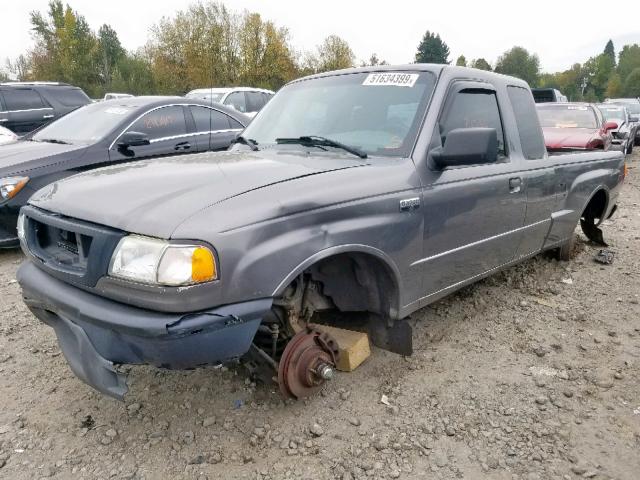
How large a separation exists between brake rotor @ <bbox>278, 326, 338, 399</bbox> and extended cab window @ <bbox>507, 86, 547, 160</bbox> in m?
2.21

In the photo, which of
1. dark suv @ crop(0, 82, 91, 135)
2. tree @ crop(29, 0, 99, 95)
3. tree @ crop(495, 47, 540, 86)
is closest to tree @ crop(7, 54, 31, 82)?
tree @ crop(29, 0, 99, 95)

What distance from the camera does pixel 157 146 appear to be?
232 inches

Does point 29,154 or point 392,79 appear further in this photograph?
point 29,154

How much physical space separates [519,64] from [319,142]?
9689cm

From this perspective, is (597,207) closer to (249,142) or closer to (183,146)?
(249,142)

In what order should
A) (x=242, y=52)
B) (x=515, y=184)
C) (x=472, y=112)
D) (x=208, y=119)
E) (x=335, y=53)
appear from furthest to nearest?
(x=335, y=53) → (x=242, y=52) → (x=208, y=119) → (x=515, y=184) → (x=472, y=112)

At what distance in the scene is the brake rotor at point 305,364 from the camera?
8.21ft

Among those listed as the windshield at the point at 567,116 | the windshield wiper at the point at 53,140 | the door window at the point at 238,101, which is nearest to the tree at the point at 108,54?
the door window at the point at 238,101

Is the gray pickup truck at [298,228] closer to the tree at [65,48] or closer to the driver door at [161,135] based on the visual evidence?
the driver door at [161,135]

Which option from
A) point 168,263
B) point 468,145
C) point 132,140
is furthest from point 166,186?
point 132,140

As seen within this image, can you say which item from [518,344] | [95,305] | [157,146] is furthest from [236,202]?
[157,146]

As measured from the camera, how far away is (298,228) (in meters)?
2.22

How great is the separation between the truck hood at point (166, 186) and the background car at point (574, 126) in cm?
738

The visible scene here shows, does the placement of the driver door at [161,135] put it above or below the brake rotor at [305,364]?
above
